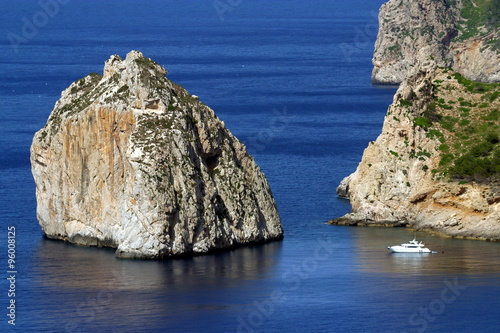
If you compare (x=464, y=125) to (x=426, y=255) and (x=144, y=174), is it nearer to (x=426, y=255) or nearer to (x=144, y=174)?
(x=426, y=255)

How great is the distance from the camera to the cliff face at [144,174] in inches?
3964

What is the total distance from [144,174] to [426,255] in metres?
22.6

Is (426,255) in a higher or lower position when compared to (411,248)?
lower

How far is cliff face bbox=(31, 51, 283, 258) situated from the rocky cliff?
1120 centimetres


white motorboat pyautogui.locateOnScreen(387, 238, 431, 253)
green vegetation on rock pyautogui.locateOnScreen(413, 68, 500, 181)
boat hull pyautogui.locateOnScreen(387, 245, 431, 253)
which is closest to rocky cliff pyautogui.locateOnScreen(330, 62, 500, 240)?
green vegetation on rock pyautogui.locateOnScreen(413, 68, 500, 181)

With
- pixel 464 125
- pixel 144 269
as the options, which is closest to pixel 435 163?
pixel 464 125

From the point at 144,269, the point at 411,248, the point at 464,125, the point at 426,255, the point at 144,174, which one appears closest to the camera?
the point at 144,269

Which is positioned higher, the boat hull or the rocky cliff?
the rocky cliff

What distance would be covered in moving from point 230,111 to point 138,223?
3422 inches

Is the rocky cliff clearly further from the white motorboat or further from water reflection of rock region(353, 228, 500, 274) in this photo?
the white motorboat

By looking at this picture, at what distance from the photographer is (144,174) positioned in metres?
101

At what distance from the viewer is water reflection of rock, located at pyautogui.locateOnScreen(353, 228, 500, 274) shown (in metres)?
99.9

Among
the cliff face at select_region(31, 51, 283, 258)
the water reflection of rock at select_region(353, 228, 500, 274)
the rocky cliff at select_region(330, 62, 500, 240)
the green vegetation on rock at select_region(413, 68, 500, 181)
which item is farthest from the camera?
the green vegetation on rock at select_region(413, 68, 500, 181)

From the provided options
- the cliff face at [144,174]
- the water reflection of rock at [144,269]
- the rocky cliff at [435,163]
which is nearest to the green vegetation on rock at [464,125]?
the rocky cliff at [435,163]
